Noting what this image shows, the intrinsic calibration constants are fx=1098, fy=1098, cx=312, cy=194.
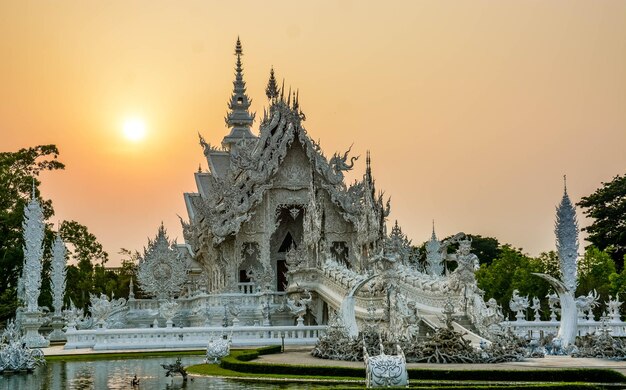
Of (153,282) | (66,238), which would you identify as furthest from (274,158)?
(66,238)

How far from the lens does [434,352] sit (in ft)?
69.6

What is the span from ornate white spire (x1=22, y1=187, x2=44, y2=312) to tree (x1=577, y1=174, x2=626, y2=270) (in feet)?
105

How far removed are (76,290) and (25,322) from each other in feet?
63.8

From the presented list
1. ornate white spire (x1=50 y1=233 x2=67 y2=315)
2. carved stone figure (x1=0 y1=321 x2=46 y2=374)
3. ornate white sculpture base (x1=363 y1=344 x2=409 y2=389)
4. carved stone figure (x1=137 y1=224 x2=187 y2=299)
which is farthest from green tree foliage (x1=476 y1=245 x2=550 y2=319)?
ornate white sculpture base (x1=363 y1=344 x2=409 y2=389)

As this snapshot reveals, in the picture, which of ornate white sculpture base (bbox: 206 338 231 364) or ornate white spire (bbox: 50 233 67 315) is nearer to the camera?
ornate white sculpture base (bbox: 206 338 231 364)

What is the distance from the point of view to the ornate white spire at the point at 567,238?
1417 inches

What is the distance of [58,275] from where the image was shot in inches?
1686

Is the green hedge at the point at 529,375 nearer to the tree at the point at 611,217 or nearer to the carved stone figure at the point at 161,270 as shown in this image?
the carved stone figure at the point at 161,270

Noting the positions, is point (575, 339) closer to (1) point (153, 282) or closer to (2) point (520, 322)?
(2) point (520, 322)

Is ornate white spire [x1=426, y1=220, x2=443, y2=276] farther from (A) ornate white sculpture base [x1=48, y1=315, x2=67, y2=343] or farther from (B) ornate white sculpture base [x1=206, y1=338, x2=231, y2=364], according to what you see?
(B) ornate white sculpture base [x1=206, y1=338, x2=231, y2=364]

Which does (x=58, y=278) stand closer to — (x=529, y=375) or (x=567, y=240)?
(x=567, y=240)

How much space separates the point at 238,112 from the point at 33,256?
2608 cm

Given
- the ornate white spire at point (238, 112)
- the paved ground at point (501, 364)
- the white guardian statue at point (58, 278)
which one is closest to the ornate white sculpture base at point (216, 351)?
the paved ground at point (501, 364)

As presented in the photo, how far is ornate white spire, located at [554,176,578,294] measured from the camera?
36000 mm
